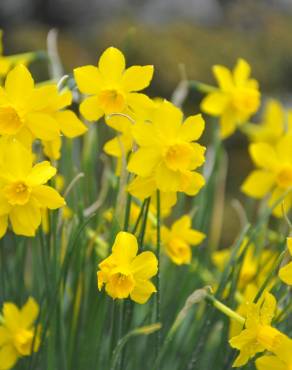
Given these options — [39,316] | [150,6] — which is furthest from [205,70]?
[39,316]

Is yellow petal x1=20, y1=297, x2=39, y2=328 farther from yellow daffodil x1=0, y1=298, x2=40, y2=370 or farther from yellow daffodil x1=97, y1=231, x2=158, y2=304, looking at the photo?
yellow daffodil x1=97, y1=231, x2=158, y2=304

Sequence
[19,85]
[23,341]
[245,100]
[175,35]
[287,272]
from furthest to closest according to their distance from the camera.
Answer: [175,35] → [245,100] → [23,341] → [19,85] → [287,272]

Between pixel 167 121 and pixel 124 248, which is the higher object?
pixel 167 121

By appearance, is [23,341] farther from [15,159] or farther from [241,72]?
[241,72]

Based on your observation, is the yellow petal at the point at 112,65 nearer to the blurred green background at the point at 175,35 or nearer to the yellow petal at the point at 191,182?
the yellow petal at the point at 191,182

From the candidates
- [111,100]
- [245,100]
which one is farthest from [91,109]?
[245,100]

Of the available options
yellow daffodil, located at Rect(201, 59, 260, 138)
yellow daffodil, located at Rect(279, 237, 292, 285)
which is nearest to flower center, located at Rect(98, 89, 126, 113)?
yellow daffodil, located at Rect(279, 237, 292, 285)
